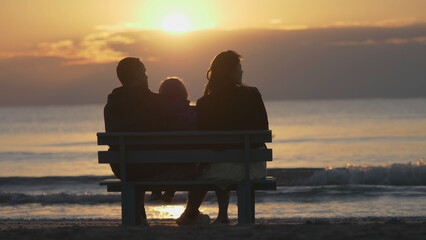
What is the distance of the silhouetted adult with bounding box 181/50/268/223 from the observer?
A: 20.9 feet

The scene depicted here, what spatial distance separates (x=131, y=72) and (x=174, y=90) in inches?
18.9

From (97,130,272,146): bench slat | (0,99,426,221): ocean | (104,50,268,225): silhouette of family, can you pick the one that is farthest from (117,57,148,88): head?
(0,99,426,221): ocean

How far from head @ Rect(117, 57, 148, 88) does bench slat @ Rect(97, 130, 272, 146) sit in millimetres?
571

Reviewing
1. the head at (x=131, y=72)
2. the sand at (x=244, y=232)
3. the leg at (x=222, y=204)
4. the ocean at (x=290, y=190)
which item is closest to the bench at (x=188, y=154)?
the leg at (x=222, y=204)

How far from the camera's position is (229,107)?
6.38 m

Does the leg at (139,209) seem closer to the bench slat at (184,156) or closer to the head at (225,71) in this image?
the bench slat at (184,156)

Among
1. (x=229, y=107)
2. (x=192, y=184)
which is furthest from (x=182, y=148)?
(x=229, y=107)

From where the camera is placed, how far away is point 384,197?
1388 cm

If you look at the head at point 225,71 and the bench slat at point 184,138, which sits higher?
the head at point 225,71

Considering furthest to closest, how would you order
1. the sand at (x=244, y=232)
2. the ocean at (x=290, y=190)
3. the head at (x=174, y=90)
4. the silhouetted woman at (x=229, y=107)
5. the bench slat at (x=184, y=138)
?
the ocean at (x=290, y=190) < the head at (x=174, y=90) < the silhouetted woman at (x=229, y=107) < the bench slat at (x=184, y=138) < the sand at (x=244, y=232)

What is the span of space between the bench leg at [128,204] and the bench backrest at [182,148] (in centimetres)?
18

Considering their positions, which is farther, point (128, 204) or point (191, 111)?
point (191, 111)

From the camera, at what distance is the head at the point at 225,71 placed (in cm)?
640

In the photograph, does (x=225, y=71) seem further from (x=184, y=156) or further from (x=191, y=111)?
(x=184, y=156)
